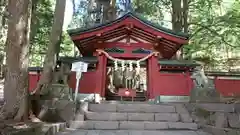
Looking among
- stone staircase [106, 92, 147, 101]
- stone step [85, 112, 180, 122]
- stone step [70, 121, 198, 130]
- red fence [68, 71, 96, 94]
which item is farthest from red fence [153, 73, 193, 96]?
stone step [70, 121, 198, 130]

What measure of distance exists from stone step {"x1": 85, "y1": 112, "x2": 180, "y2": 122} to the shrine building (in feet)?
8.98

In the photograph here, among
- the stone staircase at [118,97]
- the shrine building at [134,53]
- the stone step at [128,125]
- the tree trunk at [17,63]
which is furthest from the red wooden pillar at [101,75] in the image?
the tree trunk at [17,63]

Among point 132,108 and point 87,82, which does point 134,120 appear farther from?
point 87,82

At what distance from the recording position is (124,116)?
7340 millimetres

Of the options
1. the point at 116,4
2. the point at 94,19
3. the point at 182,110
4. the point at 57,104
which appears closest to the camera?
the point at 57,104

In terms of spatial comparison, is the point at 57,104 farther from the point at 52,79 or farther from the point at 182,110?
the point at 182,110

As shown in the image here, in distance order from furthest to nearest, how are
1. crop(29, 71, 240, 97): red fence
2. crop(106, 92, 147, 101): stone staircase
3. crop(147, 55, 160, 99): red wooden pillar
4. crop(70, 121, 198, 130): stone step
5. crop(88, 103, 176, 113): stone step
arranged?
1. crop(106, 92, 147, 101): stone staircase
2. crop(147, 55, 160, 99): red wooden pillar
3. crop(29, 71, 240, 97): red fence
4. crop(88, 103, 176, 113): stone step
5. crop(70, 121, 198, 130): stone step

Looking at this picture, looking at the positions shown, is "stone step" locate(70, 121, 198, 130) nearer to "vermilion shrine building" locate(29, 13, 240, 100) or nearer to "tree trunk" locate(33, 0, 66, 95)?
"tree trunk" locate(33, 0, 66, 95)

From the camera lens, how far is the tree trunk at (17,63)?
18.6ft

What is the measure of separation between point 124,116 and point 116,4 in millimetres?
11027

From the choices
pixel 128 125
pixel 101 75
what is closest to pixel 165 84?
pixel 101 75

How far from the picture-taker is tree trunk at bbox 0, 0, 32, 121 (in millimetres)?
5664

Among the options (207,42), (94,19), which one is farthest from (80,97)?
(207,42)

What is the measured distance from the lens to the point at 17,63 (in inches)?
224
